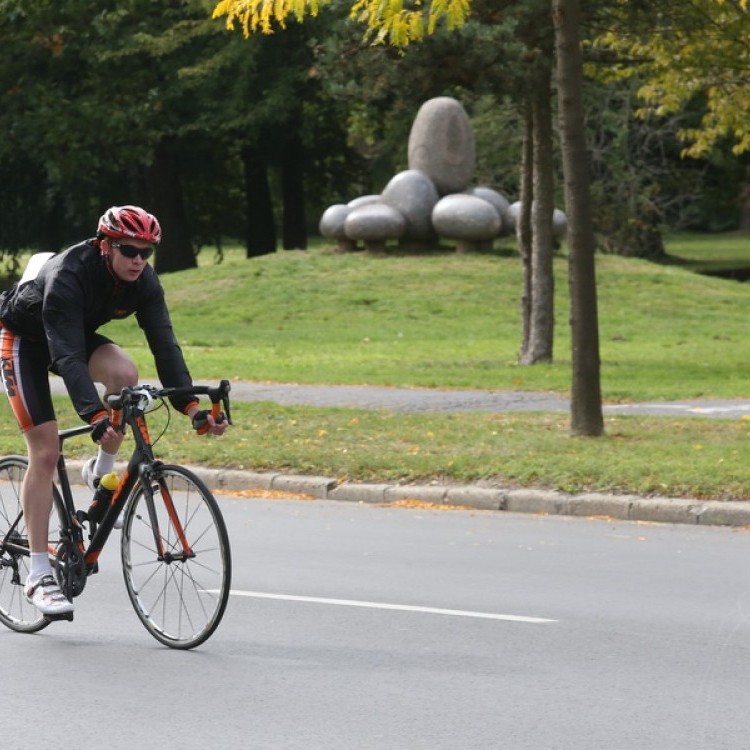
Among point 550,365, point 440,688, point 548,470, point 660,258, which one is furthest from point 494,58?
point 660,258

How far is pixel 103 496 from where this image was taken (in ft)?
23.6

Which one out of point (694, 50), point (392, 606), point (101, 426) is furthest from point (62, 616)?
point (694, 50)

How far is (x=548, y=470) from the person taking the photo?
11.6 metres

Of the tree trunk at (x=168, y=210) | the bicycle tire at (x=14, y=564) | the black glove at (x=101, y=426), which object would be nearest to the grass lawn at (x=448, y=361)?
the bicycle tire at (x=14, y=564)

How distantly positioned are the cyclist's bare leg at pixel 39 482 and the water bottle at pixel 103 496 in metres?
0.19

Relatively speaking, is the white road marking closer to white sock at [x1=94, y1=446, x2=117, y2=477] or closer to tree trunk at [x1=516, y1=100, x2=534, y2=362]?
white sock at [x1=94, y1=446, x2=117, y2=477]

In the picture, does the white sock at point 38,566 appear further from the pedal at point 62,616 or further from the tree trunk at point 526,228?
the tree trunk at point 526,228

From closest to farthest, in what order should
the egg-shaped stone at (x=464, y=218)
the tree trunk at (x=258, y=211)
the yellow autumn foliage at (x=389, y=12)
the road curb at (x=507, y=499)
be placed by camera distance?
the road curb at (x=507, y=499)
the yellow autumn foliage at (x=389, y=12)
the egg-shaped stone at (x=464, y=218)
the tree trunk at (x=258, y=211)

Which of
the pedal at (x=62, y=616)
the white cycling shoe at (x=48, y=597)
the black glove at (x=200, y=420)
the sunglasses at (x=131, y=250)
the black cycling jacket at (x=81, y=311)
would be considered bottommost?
the pedal at (x=62, y=616)

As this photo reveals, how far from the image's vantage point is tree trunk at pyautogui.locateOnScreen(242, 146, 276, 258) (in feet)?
150

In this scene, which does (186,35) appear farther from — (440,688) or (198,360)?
(440,688)

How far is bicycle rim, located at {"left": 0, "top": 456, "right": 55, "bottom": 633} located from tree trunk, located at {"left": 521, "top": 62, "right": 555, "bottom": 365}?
13944mm

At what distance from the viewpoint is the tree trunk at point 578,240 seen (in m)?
13.4

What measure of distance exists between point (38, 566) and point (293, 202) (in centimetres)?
3892
